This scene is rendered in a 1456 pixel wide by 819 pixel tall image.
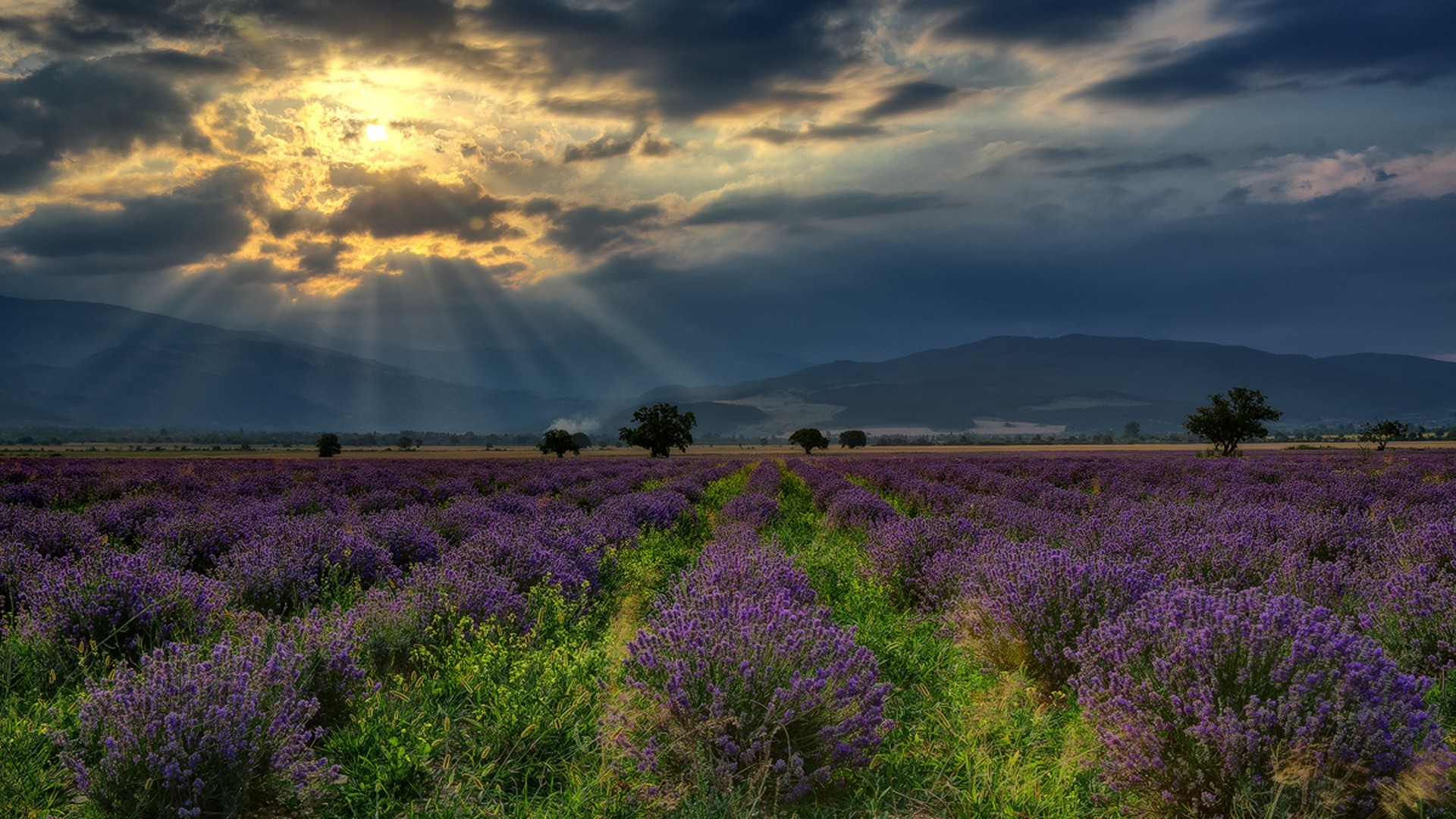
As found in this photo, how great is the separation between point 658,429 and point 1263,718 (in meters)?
65.0

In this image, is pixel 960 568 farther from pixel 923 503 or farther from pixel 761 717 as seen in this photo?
pixel 923 503

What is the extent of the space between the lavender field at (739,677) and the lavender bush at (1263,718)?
0.05 feet

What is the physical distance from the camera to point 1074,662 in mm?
4902

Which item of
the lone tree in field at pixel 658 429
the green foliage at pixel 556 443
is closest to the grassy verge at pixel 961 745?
the lone tree in field at pixel 658 429

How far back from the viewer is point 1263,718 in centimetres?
294

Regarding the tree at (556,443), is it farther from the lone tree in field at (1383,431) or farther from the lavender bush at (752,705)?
the lavender bush at (752,705)

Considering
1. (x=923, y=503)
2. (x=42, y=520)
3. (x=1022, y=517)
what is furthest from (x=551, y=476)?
(x=1022, y=517)

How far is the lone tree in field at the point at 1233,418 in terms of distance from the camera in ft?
152

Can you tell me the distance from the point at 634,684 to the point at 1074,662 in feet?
10.1

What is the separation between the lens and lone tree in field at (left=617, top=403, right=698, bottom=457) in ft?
219

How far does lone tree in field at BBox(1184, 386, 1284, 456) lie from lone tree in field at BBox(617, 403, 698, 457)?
3839 centimetres

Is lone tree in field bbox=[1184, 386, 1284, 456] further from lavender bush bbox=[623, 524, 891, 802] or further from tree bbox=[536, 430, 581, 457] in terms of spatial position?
tree bbox=[536, 430, 581, 457]

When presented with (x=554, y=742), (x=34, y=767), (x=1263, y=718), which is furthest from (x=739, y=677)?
(x=34, y=767)

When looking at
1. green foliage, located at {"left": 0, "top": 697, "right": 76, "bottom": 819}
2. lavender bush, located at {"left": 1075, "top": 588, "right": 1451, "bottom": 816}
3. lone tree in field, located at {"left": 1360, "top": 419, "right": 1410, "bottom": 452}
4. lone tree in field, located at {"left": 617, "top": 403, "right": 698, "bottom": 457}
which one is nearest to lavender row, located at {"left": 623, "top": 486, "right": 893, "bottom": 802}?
lavender bush, located at {"left": 1075, "top": 588, "right": 1451, "bottom": 816}
